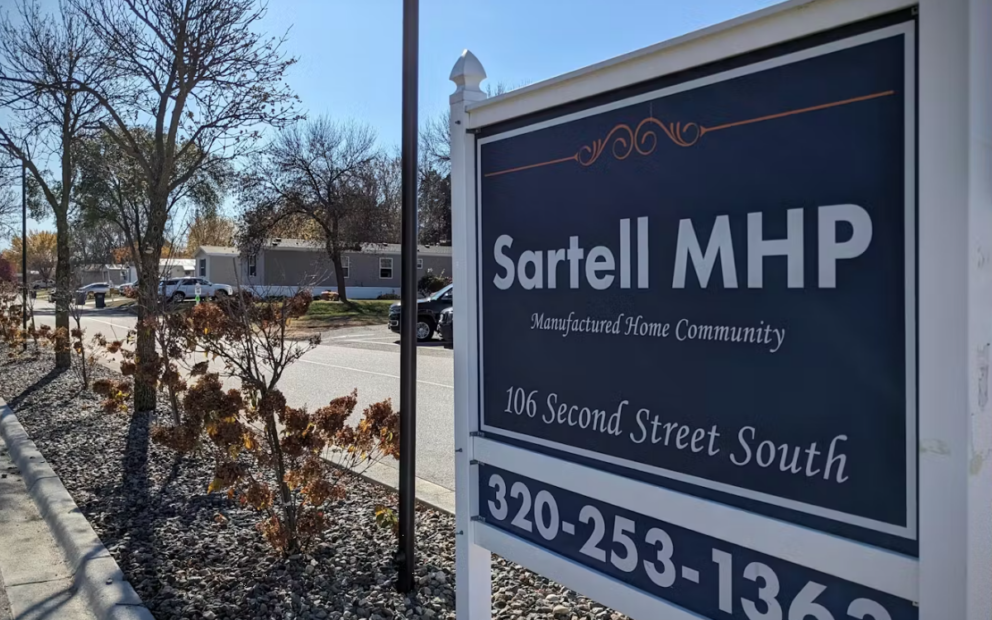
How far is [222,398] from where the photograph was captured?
13.7 ft

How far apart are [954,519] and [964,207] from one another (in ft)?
1.98

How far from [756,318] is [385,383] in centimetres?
1087

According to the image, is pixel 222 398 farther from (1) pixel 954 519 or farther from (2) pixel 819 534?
(1) pixel 954 519

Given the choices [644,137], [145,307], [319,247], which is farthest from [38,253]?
[644,137]

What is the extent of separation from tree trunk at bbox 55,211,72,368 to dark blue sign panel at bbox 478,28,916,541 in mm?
12479

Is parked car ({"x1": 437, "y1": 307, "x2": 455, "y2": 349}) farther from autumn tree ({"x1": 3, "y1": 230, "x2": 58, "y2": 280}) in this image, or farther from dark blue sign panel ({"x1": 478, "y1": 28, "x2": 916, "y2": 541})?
autumn tree ({"x1": 3, "y1": 230, "x2": 58, "y2": 280})

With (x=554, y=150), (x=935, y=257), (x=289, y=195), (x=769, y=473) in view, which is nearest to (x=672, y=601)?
(x=769, y=473)

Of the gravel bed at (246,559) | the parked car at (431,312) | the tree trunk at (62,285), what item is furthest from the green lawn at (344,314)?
the gravel bed at (246,559)

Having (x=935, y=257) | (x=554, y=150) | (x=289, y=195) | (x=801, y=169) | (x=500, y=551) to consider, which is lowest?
(x=500, y=551)

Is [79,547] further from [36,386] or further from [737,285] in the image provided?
[36,386]

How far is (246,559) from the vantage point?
165 inches

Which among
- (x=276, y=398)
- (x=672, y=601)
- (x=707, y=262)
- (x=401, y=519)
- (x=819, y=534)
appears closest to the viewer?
(x=819, y=534)

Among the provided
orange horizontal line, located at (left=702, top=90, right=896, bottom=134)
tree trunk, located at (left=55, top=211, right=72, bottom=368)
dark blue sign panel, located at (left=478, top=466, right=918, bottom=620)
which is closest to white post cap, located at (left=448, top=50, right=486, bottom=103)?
orange horizontal line, located at (left=702, top=90, right=896, bottom=134)

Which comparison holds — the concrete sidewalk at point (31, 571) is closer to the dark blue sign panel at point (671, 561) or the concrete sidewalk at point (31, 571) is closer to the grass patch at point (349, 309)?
the dark blue sign panel at point (671, 561)
